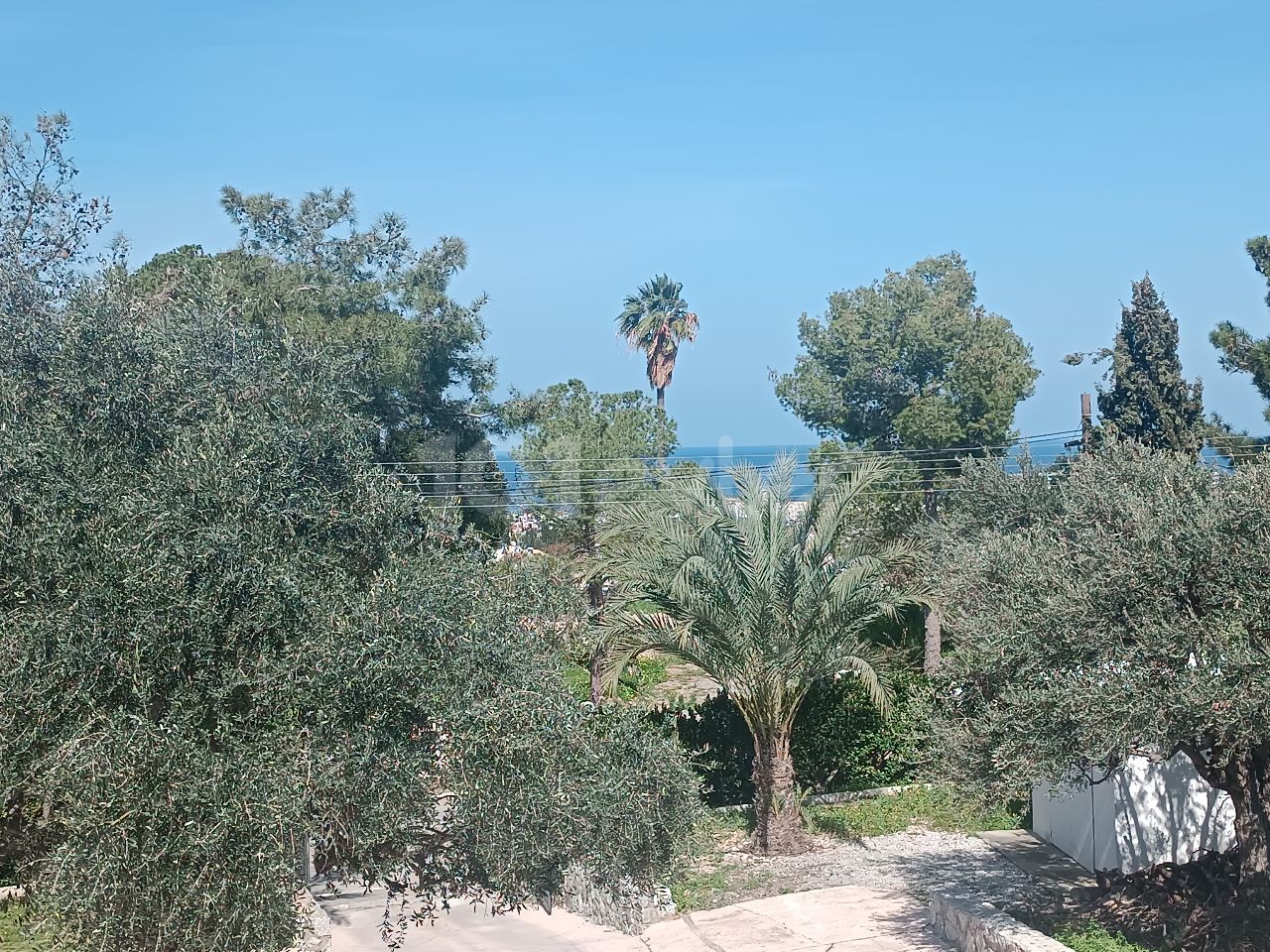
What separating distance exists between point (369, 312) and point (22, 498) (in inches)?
930

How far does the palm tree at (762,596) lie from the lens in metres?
15.7

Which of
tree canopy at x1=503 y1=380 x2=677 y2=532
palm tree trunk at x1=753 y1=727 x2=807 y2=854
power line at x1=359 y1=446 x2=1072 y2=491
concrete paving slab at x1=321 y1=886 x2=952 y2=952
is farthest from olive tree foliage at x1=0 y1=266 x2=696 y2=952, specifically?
tree canopy at x1=503 y1=380 x2=677 y2=532

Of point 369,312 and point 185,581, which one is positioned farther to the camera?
point 369,312

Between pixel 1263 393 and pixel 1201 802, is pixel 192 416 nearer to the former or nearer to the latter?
pixel 1201 802

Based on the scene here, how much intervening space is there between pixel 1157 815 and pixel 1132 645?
5.03m

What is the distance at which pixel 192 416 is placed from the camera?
7805 mm

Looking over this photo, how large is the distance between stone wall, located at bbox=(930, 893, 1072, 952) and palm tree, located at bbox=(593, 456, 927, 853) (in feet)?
11.9

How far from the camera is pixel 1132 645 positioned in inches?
Answer: 357

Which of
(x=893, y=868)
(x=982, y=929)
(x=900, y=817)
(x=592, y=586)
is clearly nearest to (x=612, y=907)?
(x=893, y=868)

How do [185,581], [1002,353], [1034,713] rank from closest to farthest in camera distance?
[185,581] → [1034,713] → [1002,353]

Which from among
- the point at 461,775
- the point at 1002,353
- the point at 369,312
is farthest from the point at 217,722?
the point at 1002,353

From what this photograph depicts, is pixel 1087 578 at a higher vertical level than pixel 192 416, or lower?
lower

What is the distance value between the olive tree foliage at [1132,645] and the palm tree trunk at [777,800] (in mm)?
5762

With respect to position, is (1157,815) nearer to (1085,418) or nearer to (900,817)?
(900,817)
